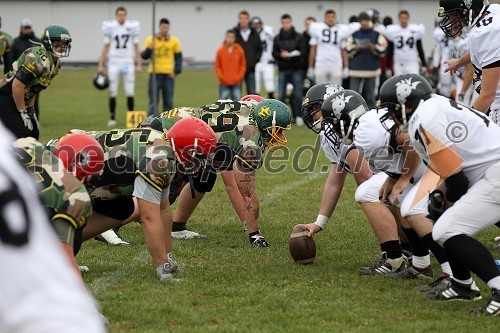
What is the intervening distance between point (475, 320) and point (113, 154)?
92.9 inches

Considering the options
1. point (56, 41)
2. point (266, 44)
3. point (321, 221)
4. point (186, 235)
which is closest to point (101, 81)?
point (266, 44)

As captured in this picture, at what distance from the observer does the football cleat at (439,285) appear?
17.3ft

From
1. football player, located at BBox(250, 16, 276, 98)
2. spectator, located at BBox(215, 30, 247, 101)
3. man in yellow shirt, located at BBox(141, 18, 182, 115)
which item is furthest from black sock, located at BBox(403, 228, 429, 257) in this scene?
football player, located at BBox(250, 16, 276, 98)

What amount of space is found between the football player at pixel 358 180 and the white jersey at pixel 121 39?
31.9 feet

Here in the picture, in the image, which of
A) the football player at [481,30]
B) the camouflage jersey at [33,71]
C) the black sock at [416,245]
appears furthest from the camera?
the camouflage jersey at [33,71]

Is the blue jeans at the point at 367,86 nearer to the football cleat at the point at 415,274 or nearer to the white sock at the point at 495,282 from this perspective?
the football cleat at the point at 415,274

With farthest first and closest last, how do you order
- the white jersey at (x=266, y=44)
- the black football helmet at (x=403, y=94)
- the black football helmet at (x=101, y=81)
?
1. the white jersey at (x=266, y=44)
2. the black football helmet at (x=101, y=81)
3. the black football helmet at (x=403, y=94)

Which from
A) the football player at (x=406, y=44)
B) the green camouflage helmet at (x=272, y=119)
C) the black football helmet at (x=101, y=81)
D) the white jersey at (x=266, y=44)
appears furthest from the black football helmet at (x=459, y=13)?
the white jersey at (x=266, y=44)

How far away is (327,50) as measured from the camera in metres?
16.1

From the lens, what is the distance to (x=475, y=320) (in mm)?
4602

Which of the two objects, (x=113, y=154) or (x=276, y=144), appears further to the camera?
(x=276, y=144)

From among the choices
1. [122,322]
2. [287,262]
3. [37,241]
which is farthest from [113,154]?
[37,241]

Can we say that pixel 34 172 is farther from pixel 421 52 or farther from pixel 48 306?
pixel 421 52

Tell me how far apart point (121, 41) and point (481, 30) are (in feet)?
33.7
